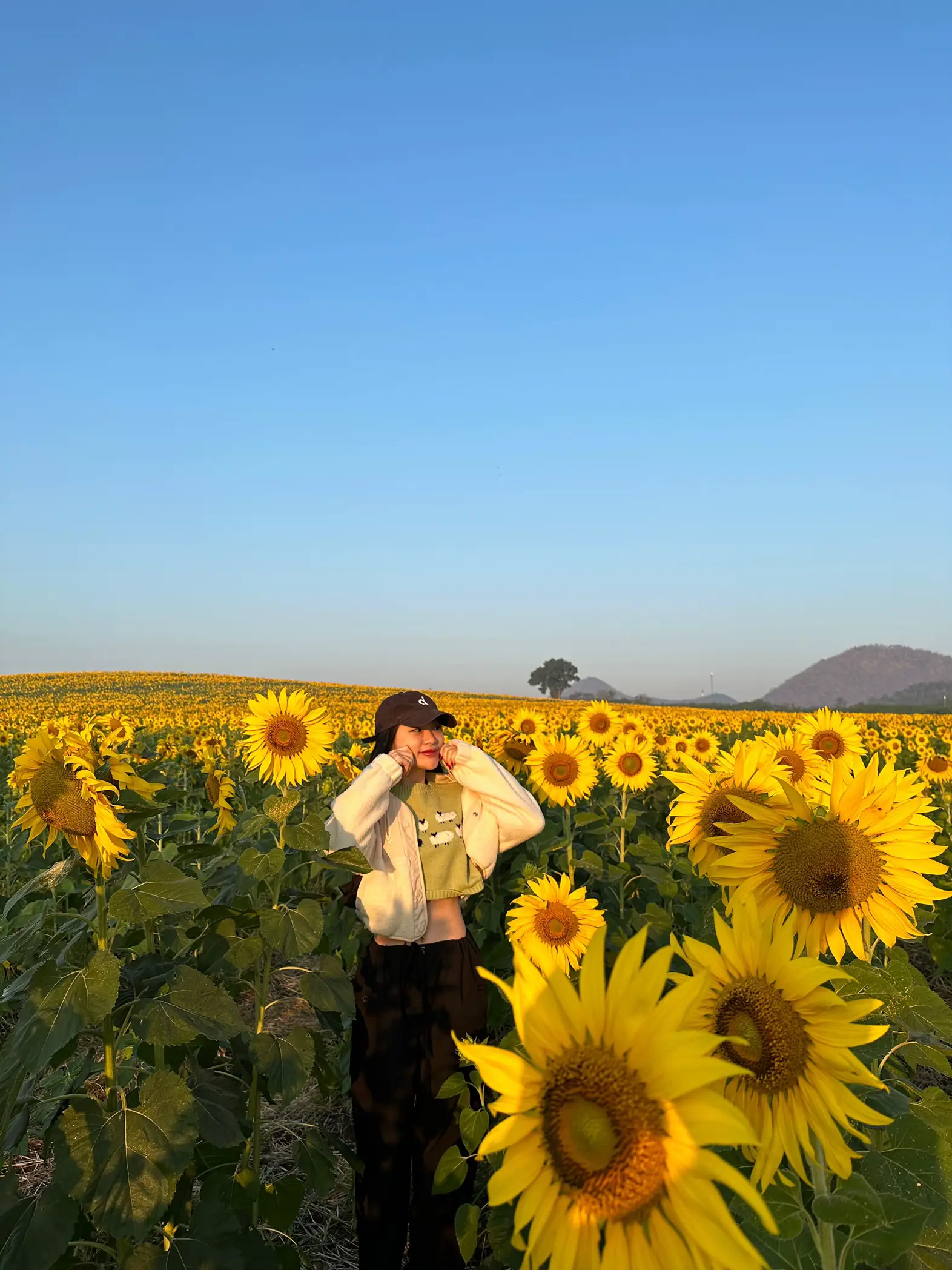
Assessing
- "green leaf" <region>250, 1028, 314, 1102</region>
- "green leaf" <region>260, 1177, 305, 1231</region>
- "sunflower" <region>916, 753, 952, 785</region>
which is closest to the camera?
"green leaf" <region>250, 1028, 314, 1102</region>

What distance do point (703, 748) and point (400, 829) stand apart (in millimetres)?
6351

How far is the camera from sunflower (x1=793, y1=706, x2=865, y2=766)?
5.11 m

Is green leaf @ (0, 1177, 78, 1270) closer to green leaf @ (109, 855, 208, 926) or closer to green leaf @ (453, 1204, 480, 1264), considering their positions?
green leaf @ (109, 855, 208, 926)

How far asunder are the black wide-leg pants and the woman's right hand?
2.89 ft

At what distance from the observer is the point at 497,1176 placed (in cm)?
107

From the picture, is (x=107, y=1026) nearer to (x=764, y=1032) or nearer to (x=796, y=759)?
(x=764, y=1032)

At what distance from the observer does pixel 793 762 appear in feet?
12.1

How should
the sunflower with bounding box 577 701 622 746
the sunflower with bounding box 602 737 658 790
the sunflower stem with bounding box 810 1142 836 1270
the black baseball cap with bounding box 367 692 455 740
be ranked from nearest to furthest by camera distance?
the sunflower stem with bounding box 810 1142 836 1270 → the black baseball cap with bounding box 367 692 455 740 → the sunflower with bounding box 602 737 658 790 → the sunflower with bounding box 577 701 622 746

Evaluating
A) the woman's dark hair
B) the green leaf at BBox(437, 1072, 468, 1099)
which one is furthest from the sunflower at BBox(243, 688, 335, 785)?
the green leaf at BBox(437, 1072, 468, 1099)

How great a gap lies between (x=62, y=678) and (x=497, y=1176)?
199 ft

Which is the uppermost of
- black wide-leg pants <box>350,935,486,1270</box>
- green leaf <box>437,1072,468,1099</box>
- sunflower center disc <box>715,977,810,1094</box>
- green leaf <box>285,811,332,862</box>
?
sunflower center disc <box>715,977,810,1094</box>

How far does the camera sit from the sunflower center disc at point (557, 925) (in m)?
4.38

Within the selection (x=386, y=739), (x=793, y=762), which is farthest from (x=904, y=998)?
(x=386, y=739)


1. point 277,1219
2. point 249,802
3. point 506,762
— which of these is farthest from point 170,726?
point 277,1219
